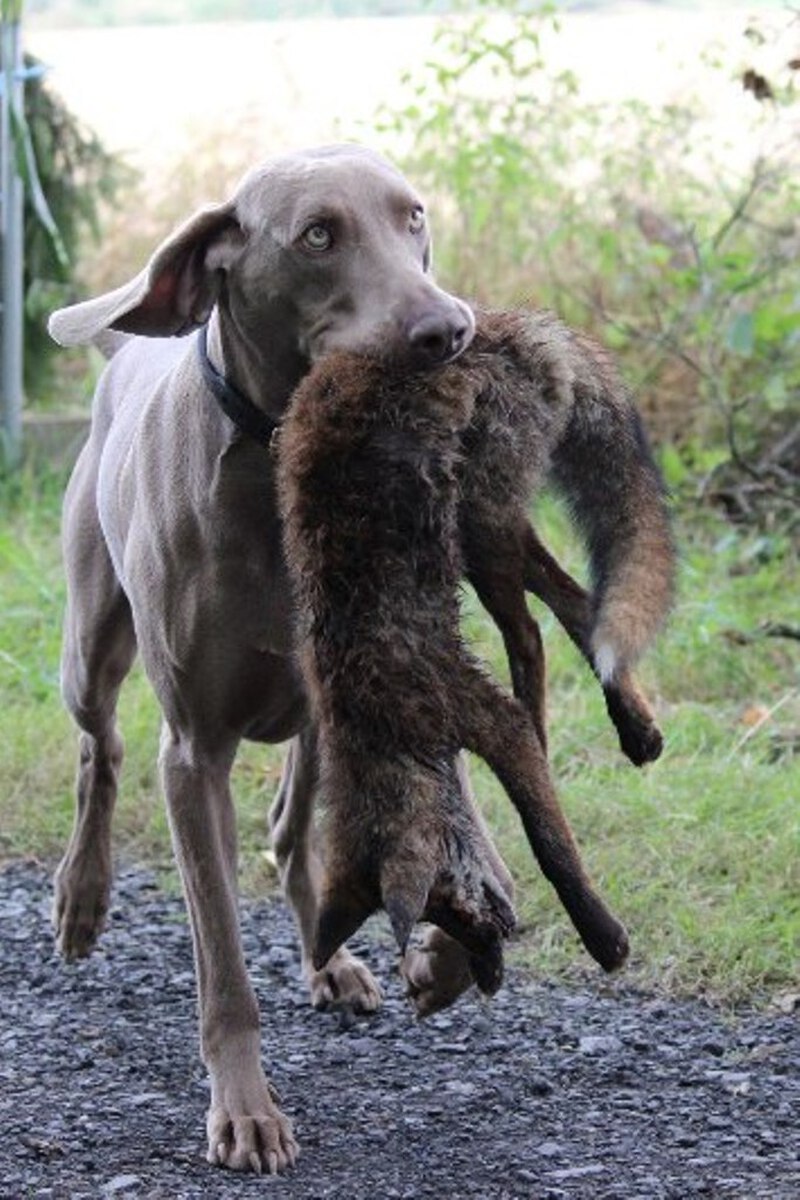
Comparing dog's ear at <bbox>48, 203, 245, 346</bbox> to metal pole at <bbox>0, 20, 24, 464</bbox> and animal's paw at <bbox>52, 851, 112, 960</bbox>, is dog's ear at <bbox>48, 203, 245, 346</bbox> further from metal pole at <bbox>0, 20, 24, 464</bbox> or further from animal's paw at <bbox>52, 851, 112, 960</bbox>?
metal pole at <bbox>0, 20, 24, 464</bbox>

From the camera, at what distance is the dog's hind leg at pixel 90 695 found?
470 cm

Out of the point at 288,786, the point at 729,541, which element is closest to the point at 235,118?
the point at 729,541

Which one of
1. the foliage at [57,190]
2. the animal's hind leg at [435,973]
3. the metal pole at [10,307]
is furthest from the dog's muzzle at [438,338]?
the foliage at [57,190]

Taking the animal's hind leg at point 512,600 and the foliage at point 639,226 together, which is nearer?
the animal's hind leg at point 512,600

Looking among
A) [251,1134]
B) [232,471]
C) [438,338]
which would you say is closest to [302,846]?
[251,1134]

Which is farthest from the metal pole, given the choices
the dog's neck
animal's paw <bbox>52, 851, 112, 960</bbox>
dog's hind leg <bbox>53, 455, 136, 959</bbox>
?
the dog's neck

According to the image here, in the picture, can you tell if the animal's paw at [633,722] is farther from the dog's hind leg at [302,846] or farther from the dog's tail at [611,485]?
the dog's hind leg at [302,846]

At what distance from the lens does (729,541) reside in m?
6.94

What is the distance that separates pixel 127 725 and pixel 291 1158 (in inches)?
95.4

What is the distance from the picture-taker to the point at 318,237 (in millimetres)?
3584

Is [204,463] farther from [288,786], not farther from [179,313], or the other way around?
[288,786]

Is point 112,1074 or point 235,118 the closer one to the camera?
point 112,1074

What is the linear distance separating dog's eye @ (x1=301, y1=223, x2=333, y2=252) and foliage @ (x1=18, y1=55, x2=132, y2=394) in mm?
4858

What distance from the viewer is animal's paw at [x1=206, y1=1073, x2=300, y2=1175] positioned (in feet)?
12.1
